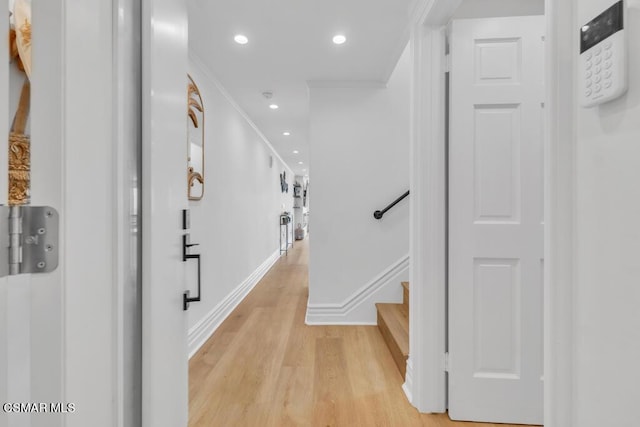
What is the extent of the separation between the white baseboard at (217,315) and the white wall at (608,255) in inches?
92.0

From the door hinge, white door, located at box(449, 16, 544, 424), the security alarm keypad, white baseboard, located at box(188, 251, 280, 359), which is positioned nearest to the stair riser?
white door, located at box(449, 16, 544, 424)

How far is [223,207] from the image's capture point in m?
3.07

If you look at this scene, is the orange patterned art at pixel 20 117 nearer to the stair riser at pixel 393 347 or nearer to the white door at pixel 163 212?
the white door at pixel 163 212

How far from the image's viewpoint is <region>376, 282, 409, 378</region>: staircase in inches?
79.1

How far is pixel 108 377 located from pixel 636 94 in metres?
1.28

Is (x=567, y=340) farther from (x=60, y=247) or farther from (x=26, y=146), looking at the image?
(x=26, y=146)

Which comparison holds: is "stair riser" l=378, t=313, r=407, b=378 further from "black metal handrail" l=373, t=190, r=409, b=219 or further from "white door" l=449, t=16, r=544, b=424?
"black metal handrail" l=373, t=190, r=409, b=219

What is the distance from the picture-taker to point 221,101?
304cm

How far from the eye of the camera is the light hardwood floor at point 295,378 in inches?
63.1

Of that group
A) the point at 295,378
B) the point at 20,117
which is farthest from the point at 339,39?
the point at 295,378

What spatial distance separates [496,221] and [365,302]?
5.40ft

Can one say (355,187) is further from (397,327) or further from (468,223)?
(468,223)

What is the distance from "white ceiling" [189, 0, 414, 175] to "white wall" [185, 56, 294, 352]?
27cm

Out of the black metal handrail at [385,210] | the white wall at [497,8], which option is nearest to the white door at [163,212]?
the white wall at [497,8]
